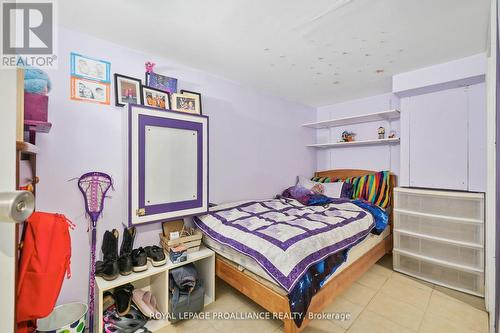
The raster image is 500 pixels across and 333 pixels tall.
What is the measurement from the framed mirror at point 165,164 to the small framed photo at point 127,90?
343 millimetres

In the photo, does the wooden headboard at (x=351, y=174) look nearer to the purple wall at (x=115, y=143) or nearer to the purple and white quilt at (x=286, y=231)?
the purple and white quilt at (x=286, y=231)

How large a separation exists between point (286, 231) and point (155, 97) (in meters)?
1.73

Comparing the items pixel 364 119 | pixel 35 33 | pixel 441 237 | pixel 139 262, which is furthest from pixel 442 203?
pixel 35 33

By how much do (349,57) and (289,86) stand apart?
92cm

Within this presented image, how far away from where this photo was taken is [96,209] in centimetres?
176

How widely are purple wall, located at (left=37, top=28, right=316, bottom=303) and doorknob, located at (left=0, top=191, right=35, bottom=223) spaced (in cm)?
167

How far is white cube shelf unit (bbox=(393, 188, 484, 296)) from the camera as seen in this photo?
84.2 inches

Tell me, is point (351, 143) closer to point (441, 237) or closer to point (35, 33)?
point (441, 237)

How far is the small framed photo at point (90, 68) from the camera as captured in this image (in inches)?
70.2

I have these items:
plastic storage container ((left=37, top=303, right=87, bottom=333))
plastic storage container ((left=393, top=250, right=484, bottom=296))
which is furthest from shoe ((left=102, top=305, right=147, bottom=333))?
plastic storage container ((left=393, top=250, right=484, bottom=296))

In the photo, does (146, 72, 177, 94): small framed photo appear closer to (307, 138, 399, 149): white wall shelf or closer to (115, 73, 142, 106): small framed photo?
(115, 73, 142, 106): small framed photo

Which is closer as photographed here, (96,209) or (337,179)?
(96,209)

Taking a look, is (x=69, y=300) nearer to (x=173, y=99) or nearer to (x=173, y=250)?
(x=173, y=250)

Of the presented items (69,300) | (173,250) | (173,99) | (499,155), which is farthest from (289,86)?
(69,300)
